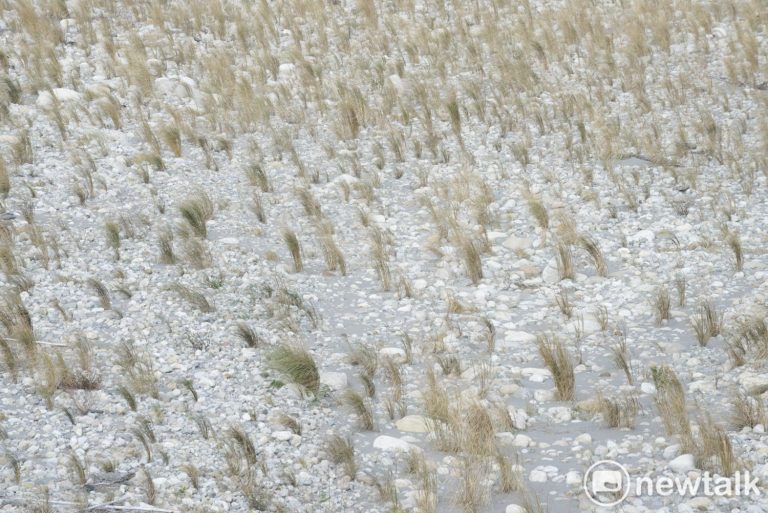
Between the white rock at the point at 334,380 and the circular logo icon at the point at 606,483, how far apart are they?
1874mm

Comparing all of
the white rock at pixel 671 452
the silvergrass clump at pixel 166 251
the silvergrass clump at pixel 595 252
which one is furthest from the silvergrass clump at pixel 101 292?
the white rock at pixel 671 452

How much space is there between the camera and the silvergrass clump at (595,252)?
723cm

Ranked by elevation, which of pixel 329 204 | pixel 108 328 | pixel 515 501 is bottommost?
pixel 515 501

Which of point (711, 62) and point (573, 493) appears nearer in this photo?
point (573, 493)

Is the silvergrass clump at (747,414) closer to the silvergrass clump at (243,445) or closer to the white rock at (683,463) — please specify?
the white rock at (683,463)

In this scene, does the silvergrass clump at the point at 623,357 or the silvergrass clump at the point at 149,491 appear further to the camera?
the silvergrass clump at the point at 623,357

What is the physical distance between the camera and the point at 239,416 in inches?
218

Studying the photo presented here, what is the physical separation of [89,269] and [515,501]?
448 centimetres

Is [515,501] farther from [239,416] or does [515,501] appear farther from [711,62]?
[711,62]

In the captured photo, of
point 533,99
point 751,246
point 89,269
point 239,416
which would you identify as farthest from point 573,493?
point 533,99

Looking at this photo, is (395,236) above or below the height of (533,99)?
below

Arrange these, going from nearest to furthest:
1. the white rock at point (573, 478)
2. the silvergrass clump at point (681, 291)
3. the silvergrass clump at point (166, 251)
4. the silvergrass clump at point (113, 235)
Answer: the white rock at point (573, 478)
the silvergrass clump at point (681, 291)
the silvergrass clump at point (166, 251)
the silvergrass clump at point (113, 235)

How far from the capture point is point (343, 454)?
16.6 feet

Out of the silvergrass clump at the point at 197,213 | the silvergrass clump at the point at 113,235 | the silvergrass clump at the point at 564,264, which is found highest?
the silvergrass clump at the point at 197,213
